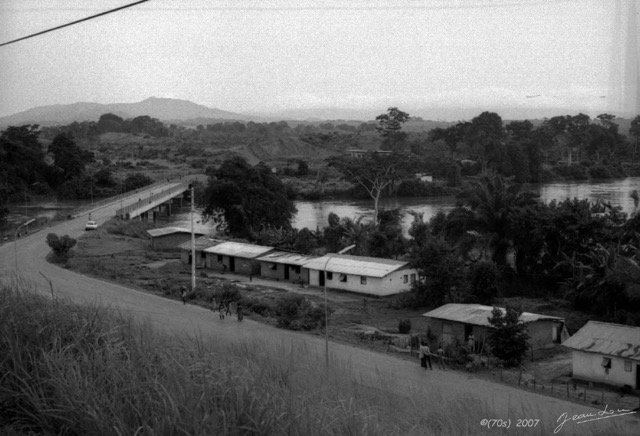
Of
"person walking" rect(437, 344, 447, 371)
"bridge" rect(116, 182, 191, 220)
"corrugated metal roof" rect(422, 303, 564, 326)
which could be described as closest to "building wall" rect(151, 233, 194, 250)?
"bridge" rect(116, 182, 191, 220)

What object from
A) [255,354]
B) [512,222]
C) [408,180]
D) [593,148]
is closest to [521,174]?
[408,180]

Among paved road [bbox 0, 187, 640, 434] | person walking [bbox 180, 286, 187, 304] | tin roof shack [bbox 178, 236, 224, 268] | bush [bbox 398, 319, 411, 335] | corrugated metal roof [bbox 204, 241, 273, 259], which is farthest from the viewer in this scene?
tin roof shack [bbox 178, 236, 224, 268]

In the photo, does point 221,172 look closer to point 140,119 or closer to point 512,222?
point 512,222

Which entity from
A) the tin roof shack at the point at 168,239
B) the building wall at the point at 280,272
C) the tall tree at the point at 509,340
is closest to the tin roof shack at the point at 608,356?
the tall tree at the point at 509,340

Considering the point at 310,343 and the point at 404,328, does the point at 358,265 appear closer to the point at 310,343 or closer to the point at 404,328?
the point at 404,328

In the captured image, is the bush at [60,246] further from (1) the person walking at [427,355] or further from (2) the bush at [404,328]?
(1) the person walking at [427,355]
